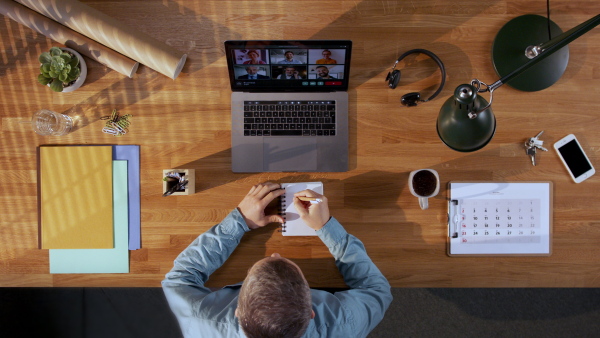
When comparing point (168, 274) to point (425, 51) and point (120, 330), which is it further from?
point (425, 51)

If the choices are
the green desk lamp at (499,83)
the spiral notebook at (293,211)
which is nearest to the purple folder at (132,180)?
the spiral notebook at (293,211)

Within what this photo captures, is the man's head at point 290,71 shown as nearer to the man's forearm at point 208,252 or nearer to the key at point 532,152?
the man's forearm at point 208,252

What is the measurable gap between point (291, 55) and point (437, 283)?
950 mm

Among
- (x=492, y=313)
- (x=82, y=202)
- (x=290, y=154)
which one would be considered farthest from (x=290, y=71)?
(x=492, y=313)

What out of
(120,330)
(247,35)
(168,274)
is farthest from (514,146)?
(120,330)

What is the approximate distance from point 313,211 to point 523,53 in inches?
36.2

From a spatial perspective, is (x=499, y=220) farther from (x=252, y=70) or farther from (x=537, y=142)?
(x=252, y=70)

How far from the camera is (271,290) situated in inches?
35.0

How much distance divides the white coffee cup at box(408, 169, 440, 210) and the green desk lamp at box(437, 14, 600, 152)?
19 centimetres

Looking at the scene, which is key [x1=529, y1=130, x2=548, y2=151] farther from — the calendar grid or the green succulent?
the green succulent

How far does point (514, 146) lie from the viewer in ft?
4.03

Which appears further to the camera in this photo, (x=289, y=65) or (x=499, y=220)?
(x=499, y=220)

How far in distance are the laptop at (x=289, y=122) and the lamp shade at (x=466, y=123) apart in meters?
0.37

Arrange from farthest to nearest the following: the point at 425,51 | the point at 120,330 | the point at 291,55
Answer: the point at 120,330 < the point at 425,51 < the point at 291,55
